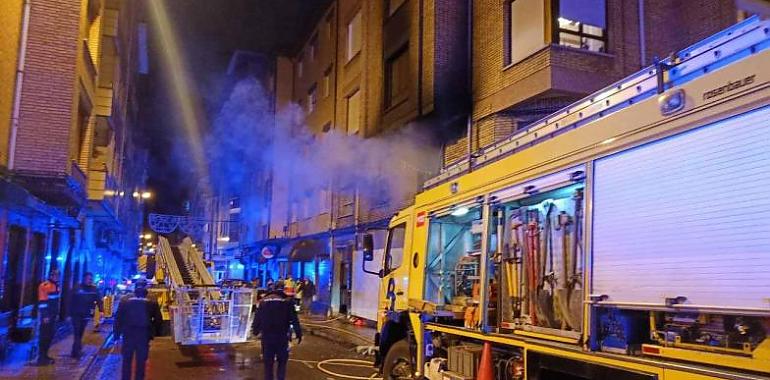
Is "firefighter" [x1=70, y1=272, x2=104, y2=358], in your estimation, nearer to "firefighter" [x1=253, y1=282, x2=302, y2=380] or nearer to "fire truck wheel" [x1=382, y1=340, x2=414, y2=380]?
"firefighter" [x1=253, y1=282, x2=302, y2=380]

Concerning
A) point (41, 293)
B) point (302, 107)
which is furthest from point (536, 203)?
point (302, 107)

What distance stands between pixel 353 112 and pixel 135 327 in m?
16.2

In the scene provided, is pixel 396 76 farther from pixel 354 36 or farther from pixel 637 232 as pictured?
pixel 637 232

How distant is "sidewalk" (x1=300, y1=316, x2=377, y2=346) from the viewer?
1479 cm

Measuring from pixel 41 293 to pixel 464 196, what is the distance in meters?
8.39

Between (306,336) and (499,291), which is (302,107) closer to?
(306,336)

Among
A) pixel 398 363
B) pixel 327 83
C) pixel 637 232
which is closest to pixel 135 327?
pixel 398 363

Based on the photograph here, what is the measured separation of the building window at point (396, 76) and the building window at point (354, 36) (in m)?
4.18

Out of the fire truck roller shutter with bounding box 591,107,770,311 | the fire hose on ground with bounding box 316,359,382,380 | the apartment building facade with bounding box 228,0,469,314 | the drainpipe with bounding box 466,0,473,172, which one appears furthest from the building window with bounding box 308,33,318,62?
the fire truck roller shutter with bounding box 591,107,770,311

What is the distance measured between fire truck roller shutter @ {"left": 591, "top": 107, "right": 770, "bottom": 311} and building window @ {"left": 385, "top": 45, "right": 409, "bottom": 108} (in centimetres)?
1297

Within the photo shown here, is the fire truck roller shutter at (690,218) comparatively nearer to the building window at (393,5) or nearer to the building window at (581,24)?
the building window at (581,24)

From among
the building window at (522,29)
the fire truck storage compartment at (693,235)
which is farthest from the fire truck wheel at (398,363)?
the building window at (522,29)

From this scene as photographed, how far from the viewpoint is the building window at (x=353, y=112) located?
22333 mm

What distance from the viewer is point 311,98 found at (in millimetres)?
29188
